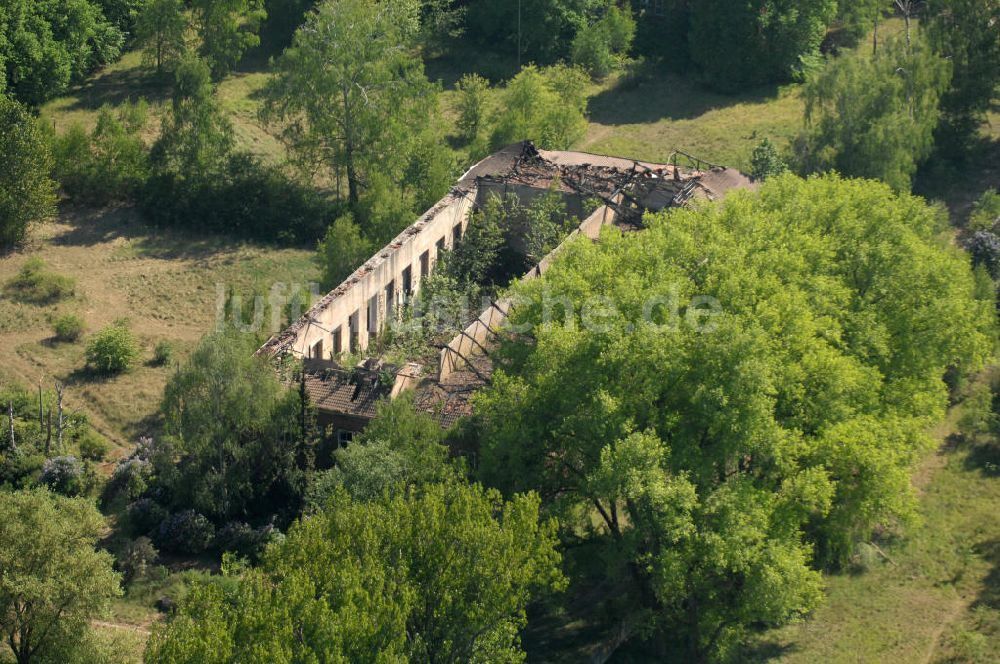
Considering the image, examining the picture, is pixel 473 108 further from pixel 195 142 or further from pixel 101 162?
pixel 101 162

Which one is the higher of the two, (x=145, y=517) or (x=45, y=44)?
(x=45, y=44)

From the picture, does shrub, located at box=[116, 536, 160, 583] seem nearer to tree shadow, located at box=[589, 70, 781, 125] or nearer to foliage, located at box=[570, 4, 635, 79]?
tree shadow, located at box=[589, 70, 781, 125]

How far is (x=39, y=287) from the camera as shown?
55.4 metres

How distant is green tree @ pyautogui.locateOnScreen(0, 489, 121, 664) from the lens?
1286 inches

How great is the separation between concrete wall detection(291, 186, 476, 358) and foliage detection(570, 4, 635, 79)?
2212 centimetres

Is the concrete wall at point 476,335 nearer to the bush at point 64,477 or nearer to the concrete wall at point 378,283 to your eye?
the concrete wall at point 378,283

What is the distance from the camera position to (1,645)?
35.5m

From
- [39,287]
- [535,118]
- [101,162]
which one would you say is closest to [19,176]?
[101,162]

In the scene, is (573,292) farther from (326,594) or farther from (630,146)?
(630,146)

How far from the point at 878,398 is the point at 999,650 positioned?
8048 mm

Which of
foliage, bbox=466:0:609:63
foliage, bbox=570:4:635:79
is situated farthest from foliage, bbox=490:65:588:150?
foliage, bbox=466:0:609:63

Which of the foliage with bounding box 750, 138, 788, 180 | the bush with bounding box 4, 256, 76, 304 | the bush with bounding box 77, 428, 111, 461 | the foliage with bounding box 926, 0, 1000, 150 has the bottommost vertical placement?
the bush with bounding box 77, 428, 111, 461

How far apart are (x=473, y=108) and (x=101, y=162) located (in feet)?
66.3

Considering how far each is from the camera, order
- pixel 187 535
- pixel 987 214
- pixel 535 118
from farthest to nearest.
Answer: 1. pixel 535 118
2. pixel 987 214
3. pixel 187 535
